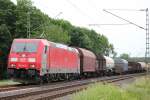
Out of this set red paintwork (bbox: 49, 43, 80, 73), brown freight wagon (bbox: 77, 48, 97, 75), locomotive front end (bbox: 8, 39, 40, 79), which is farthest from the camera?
brown freight wagon (bbox: 77, 48, 97, 75)

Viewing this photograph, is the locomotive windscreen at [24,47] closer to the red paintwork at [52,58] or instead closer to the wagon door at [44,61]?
the red paintwork at [52,58]

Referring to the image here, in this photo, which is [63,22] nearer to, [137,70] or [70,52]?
[137,70]

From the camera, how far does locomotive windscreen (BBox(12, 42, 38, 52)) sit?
31958 mm

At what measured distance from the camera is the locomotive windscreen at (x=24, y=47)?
105ft

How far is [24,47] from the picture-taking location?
1267 inches

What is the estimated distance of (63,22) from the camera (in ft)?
381

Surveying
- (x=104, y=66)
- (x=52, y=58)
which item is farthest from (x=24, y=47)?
(x=104, y=66)

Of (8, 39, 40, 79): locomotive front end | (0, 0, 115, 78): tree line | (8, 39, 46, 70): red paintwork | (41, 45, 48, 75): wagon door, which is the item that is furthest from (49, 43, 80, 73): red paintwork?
(0, 0, 115, 78): tree line

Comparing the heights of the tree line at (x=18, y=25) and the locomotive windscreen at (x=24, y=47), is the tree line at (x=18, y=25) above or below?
above

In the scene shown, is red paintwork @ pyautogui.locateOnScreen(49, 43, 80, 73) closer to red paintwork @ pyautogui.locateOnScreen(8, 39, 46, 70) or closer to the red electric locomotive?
the red electric locomotive

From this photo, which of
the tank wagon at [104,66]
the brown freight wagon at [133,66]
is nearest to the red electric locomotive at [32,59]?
the tank wagon at [104,66]

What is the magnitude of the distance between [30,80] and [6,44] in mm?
28507

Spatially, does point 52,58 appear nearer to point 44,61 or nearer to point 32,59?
point 44,61

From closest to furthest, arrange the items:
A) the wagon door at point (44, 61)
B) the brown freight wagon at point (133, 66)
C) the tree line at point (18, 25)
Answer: the wagon door at point (44, 61) → the tree line at point (18, 25) → the brown freight wagon at point (133, 66)
